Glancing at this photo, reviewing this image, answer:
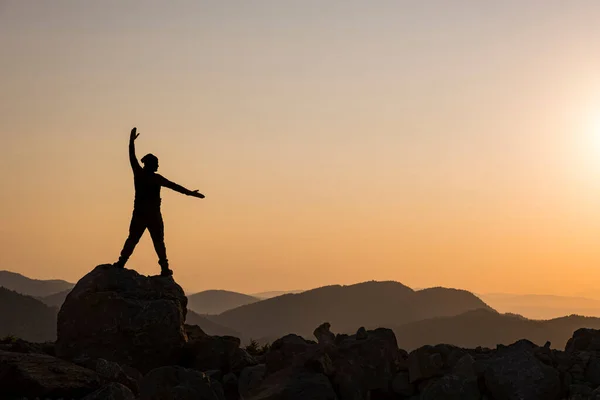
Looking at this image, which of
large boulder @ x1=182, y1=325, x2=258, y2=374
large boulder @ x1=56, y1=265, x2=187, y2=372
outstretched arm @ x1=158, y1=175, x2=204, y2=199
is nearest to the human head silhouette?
outstretched arm @ x1=158, y1=175, x2=204, y2=199

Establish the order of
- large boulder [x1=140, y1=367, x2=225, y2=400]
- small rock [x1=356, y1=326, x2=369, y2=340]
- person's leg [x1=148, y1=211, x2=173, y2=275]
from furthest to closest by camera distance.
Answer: person's leg [x1=148, y1=211, x2=173, y2=275]
small rock [x1=356, y1=326, x2=369, y2=340]
large boulder [x1=140, y1=367, x2=225, y2=400]

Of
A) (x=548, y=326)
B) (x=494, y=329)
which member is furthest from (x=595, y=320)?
(x=494, y=329)

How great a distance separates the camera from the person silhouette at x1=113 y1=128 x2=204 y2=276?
15.6 meters

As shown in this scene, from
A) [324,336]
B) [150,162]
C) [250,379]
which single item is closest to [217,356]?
[250,379]

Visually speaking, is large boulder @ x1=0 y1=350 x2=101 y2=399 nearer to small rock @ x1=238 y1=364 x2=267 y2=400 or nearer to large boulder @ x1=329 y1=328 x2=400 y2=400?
small rock @ x1=238 y1=364 x2=267 y2=400

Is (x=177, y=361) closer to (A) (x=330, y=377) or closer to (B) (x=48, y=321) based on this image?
(A) (x=330, y=377)

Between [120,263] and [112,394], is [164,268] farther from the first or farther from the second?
[112,394]

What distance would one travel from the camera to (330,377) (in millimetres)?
11203

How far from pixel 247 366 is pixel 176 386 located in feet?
10.1

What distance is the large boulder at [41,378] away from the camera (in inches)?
445

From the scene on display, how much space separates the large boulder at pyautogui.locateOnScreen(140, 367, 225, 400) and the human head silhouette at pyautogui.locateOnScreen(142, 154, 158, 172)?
19.2ft

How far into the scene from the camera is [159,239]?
15.9 metres

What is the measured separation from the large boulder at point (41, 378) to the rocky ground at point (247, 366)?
16mm

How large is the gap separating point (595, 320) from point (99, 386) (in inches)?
4034
